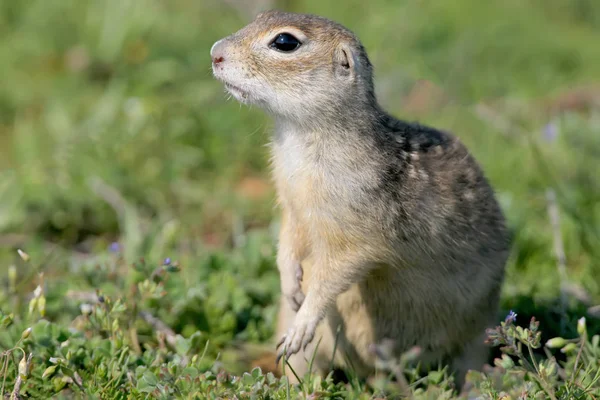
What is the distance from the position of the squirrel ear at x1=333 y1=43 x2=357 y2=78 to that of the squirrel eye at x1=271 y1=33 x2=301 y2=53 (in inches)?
7.7

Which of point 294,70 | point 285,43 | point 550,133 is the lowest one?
point 550,133

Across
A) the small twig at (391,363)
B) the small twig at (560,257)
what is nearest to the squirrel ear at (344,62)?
the small twig at (391,363)

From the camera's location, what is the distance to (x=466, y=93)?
315 inches

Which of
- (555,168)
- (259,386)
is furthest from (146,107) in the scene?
(259,386)

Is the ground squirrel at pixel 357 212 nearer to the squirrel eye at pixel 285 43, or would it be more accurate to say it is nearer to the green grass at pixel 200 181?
the squirrel eye at pixel 285 43

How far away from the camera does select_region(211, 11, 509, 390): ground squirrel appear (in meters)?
3.88

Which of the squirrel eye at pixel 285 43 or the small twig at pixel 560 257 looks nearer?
the squirrel eye at pixel 285 43

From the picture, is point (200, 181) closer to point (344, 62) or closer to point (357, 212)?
point (344, 62)

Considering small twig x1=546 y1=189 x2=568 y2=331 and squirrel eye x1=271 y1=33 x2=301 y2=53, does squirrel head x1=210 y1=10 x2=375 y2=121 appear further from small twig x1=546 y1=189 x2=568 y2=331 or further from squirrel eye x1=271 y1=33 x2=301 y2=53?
small twig x1=546 y1=189 x2=568 y2=331

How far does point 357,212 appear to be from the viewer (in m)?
3.84

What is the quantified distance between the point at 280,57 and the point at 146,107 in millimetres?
2858

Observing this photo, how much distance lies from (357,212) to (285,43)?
2.91ft

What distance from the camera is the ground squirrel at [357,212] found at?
3.88 meters

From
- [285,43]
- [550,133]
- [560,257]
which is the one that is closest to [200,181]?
[550,133]
